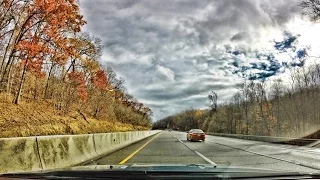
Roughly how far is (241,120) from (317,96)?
1946 inches

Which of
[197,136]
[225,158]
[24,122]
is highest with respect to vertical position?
[24,122]

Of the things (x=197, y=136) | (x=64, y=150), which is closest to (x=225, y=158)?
(x=64, y=150)

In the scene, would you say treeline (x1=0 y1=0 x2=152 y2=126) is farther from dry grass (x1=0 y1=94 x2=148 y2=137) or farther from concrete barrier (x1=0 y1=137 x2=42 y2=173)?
concrete barrier (x1=0 y1=137 x2=42 y2=173)

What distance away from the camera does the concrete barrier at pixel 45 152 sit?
7840 millimetres

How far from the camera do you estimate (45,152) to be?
31.6ft

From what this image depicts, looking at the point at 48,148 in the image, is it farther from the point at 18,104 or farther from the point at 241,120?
the point at 241,120

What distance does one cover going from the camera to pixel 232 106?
122 metres

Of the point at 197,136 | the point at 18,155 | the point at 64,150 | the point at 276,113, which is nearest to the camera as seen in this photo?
the point at 18,155

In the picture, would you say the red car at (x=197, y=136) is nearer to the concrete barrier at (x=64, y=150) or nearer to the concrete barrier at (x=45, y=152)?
the concrete barrier at (x=45, y=152)

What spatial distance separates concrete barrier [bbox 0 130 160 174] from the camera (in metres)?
7.84

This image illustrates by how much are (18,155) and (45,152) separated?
4.94 ft

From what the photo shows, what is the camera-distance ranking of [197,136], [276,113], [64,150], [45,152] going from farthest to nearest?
1. [276,113]
2. [197,136]
3. [64,150]
4. [45,152]

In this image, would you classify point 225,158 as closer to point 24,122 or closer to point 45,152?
point 45,152

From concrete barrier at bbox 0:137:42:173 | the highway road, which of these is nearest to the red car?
the highway road
